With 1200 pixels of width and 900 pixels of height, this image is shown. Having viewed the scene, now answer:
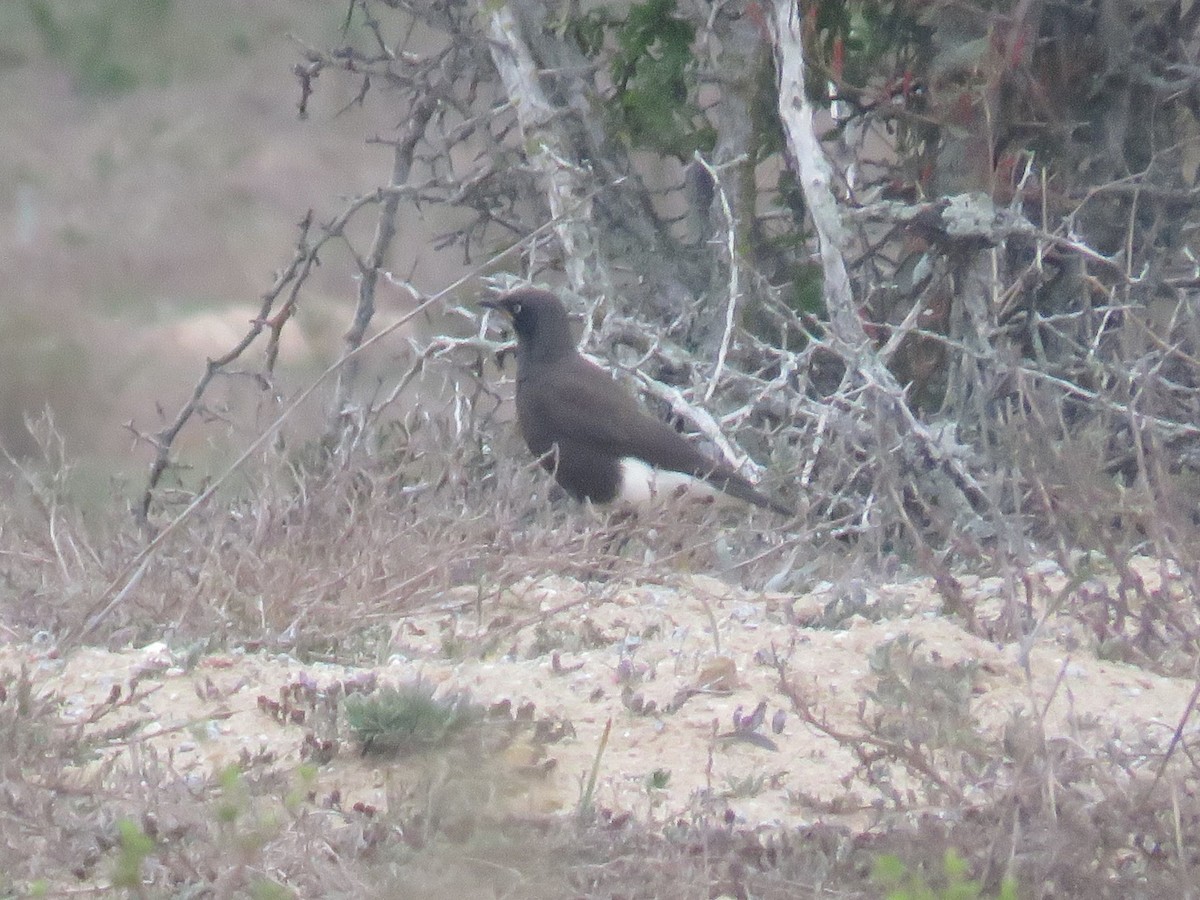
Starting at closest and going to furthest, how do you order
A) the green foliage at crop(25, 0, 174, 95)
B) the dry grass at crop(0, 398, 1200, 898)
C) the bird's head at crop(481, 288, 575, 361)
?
the dry grass at crop(0, 398, 1200, 898), the bird's head at crop(481, 288, 575, 361), the green foliage at crop(25, 0, 174, 95)

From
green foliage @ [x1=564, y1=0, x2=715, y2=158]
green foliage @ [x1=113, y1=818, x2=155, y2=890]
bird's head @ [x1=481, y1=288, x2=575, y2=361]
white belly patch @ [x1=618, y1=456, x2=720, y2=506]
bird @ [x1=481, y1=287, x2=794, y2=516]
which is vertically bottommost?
white belly patch @ [x1=618, y1=456, x2=720, y2=506]

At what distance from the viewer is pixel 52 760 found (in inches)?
143

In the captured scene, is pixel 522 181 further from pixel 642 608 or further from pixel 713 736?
pixel 713 736

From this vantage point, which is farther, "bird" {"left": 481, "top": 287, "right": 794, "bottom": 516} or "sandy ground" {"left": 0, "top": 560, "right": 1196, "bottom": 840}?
"bird" {"left": 481, "top": 287, "right": 794, "bottom": 516}

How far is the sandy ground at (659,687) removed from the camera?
146 inches

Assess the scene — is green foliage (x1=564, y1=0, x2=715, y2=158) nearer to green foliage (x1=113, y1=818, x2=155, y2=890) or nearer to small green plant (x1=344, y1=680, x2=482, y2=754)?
small green plant (x1=344, y1=680, x2=482, y2=754)

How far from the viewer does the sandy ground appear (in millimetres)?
3715

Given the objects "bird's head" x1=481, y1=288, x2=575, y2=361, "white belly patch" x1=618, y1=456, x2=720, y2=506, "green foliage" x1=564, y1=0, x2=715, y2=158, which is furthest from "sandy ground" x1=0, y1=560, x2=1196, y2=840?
"green foliage" x1=564, y1=0, x2=715, y2=158

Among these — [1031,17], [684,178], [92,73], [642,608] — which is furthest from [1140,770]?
[92,73]

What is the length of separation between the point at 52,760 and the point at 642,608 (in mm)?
1761

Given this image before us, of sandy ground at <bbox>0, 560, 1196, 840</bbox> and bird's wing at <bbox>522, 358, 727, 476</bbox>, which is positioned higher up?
sandy ground at <bbox>0, 560, 1196, 840</bbox>

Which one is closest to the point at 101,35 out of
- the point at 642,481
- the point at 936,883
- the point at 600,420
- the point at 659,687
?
the point at 600,420

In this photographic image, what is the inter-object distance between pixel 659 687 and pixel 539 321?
3228 mm

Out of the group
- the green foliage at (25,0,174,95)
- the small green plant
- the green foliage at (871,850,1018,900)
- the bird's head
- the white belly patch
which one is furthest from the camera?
the green foliage at (25,0,174,95)
